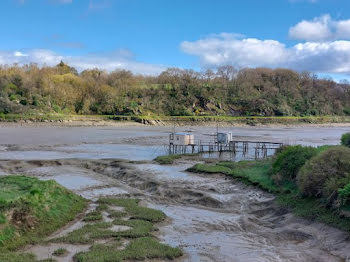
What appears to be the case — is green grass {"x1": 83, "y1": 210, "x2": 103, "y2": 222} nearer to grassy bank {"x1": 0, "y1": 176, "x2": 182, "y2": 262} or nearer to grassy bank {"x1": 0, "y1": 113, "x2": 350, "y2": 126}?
grassy bank {"x1": 0, "y1": 176, "x2": 182, "y2": 262}

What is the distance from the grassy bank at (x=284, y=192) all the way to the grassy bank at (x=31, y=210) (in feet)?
26.1

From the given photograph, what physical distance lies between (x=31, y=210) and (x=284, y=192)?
33.7ft

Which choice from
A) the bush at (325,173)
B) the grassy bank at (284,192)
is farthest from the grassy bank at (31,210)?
the bush at (325,173)

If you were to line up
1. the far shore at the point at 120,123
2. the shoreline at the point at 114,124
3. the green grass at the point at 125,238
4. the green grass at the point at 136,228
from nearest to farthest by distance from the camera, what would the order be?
the green grass at the point at 125,238
the green grass at the point at 136,228
the shoreline at the point at 114,124
the far shore at the point at 120,123

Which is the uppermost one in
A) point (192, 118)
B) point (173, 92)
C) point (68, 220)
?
point (173, 92)

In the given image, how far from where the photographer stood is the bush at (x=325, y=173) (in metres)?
13.5

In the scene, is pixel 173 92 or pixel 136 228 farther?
pixel 173 92

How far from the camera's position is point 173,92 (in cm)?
11550

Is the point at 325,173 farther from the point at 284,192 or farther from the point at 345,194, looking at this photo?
the point at 284,192

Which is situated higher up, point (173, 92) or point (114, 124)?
point (173, 92)

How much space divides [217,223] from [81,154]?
21917 millimetres

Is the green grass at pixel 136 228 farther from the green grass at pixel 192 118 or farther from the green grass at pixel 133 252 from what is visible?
the green grass at pixel 192 118

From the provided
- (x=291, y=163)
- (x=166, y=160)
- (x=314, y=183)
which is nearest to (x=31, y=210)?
(x=314, y=183)

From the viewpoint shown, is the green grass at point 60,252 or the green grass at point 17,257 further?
the green grass at point 60,252
